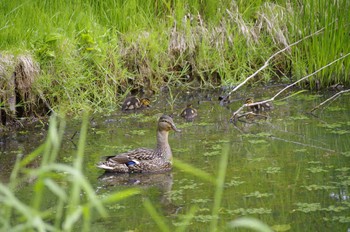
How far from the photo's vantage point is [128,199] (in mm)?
6703

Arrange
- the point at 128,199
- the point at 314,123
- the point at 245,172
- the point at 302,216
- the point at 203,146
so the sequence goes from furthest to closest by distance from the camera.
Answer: the point at 314,123 → the point at 203,146 → the point at 245,172 → the point at 128,199 → the point at 302,216

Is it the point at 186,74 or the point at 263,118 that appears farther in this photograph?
the point at 186,74

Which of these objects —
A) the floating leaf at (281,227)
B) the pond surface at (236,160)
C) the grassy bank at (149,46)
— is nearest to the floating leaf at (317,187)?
the pond surface at (236,160)

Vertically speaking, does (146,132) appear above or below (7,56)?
below

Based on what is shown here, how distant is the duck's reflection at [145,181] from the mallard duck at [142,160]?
0.20 feet

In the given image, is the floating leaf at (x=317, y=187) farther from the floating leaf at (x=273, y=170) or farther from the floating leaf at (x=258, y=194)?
the floating leaf at (x=273, y=170)

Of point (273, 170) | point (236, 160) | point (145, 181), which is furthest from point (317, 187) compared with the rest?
point (145, 181)

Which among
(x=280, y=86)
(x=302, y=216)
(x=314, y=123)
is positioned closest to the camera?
(x=302, y=216)

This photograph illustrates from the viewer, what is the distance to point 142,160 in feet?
25.2

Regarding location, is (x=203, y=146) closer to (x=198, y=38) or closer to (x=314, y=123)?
(x=314, y=123)

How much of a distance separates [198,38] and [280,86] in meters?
1.17

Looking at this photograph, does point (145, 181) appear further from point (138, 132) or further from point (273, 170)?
point (138, 132)

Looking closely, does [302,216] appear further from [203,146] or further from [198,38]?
[198,38]

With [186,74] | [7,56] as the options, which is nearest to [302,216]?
[7,56]
